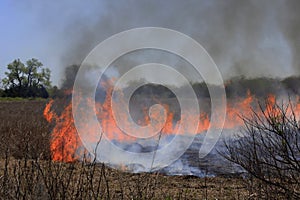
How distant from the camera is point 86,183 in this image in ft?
14.1

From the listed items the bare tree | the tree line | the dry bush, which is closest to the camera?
the bare tree

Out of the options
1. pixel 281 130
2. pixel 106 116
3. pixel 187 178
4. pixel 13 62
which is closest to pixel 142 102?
pixel 106 116

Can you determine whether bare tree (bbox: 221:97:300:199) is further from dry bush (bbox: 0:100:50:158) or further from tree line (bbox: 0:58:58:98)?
tree line (bbox: 0:58:58:98)

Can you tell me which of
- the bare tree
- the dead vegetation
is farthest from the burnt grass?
the bare tree

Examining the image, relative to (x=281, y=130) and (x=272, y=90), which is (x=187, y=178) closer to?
(x=281, y=130)

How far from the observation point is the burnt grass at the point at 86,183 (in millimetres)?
3759

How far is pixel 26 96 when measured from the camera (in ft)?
106

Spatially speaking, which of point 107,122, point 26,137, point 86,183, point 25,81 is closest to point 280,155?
point 86,183

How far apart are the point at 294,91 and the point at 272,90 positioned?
1446mm

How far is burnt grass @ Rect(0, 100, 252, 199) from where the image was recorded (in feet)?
12.3

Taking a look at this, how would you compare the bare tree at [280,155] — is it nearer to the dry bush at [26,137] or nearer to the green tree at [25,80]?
the dry bush at [26,137]

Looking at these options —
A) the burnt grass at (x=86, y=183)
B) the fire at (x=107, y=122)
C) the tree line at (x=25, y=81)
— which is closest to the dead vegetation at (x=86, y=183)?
the burnt grass at (x=86, y=183)

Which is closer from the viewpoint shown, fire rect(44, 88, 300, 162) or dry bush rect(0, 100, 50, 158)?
dry bush rect(0, 100, 50, 158)

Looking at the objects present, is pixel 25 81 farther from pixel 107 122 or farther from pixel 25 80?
pixel 107 122
